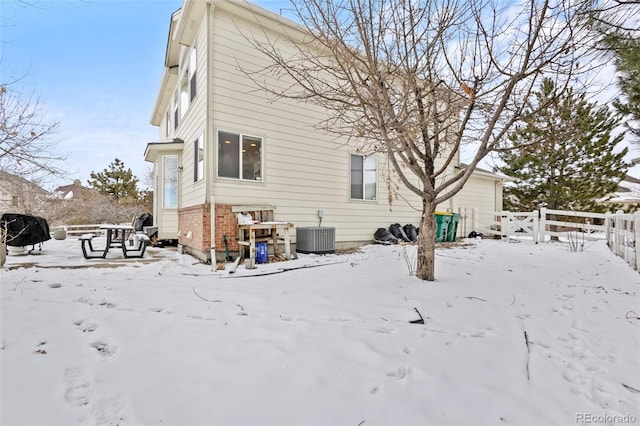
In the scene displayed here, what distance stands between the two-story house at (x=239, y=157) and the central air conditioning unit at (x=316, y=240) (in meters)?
0.49

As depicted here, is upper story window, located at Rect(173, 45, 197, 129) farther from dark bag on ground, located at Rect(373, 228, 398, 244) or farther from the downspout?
dark bag on ground, located at Rect(373, 228, 398, 244)

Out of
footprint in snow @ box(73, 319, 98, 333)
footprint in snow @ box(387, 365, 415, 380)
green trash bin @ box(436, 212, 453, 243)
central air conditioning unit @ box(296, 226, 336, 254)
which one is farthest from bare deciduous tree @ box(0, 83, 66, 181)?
green trash bin @ box(436, 212, 453, 243)

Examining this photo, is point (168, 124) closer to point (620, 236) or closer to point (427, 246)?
point (427, 246)

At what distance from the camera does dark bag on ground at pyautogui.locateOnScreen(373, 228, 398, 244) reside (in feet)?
27.7

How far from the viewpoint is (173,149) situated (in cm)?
866

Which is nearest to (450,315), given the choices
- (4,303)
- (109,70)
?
(4,303)

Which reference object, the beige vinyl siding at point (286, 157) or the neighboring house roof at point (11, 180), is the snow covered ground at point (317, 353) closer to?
the beige vinyl siding at point (286, 157)

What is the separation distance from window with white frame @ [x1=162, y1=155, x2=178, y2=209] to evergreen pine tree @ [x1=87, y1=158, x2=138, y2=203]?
13.0 metres

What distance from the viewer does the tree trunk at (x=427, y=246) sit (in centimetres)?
412

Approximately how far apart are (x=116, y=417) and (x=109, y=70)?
13741 millimetres

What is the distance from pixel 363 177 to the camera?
28.7 ft

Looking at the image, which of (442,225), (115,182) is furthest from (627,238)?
(115,182)

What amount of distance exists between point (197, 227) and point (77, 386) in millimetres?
5277

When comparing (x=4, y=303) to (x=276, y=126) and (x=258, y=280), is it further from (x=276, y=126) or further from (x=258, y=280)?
(x=276, y=126)
